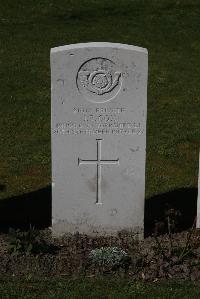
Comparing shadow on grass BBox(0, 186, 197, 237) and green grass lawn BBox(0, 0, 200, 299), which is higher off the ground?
green grass lawn BBox(0, 0, 200, 299)

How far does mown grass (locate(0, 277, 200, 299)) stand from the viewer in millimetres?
6906

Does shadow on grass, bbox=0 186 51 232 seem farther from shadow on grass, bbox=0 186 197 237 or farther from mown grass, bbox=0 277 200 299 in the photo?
mown grass, bbox=0 277 200 299

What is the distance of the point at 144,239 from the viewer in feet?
27.5

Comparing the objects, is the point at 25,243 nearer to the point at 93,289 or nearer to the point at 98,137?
the point at 93,289

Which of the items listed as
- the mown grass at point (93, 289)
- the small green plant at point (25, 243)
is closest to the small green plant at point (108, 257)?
the mown grass at point (93, 289)

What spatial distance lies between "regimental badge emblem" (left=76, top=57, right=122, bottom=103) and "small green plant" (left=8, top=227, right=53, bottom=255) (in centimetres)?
164

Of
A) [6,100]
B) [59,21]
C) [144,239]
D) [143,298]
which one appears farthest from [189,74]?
[143,298]

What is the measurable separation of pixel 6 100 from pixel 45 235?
548cm

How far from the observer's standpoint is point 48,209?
9.27 meters

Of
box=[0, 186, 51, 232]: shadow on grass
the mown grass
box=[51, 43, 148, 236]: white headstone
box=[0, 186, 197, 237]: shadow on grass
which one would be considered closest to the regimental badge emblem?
box=[51, 43, 148, 236]: white headstone

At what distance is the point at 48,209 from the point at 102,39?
9.07 metres

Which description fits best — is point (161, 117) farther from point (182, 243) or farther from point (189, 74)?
point (182, 243)

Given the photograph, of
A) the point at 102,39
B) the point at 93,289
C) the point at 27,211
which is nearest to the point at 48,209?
the point at 27,211

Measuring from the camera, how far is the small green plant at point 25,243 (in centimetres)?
764
